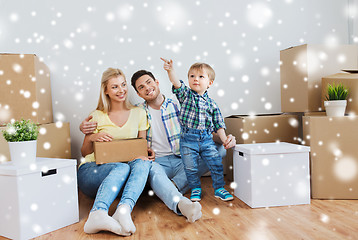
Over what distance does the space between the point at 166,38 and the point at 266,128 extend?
91cm

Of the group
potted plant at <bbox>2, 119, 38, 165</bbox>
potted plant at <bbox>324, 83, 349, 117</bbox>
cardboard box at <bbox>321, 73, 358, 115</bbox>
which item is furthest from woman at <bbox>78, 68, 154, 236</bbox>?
cardboard box at <bbox>321, 73, 358, 115</bbox>

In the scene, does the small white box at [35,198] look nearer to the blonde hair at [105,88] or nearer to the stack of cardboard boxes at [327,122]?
the blonde hair at [105,88]

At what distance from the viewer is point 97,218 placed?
114 centimetres

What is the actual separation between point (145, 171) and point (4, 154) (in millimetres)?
660

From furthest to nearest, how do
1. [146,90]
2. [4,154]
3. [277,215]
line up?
[146,90], [4,154], [277,215]

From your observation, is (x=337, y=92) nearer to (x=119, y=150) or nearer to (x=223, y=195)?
(x=223, y=195)

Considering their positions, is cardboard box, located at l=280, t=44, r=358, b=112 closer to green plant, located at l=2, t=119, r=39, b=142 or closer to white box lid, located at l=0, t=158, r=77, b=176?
white box lid, located at l=0, t=158, r=77, b=176

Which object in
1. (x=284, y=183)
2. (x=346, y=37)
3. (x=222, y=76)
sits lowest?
(x=284, y=183)

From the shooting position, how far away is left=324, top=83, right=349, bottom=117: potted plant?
1519mm

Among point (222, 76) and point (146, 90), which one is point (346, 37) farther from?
point (146, 90)

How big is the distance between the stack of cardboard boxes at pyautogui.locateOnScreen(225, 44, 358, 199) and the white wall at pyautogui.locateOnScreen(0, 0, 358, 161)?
0.96 feet

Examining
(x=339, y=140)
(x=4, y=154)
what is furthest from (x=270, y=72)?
(x=4, y=154)

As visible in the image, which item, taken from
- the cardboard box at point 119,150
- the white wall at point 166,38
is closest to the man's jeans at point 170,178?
the cardboard box at point 119,150
